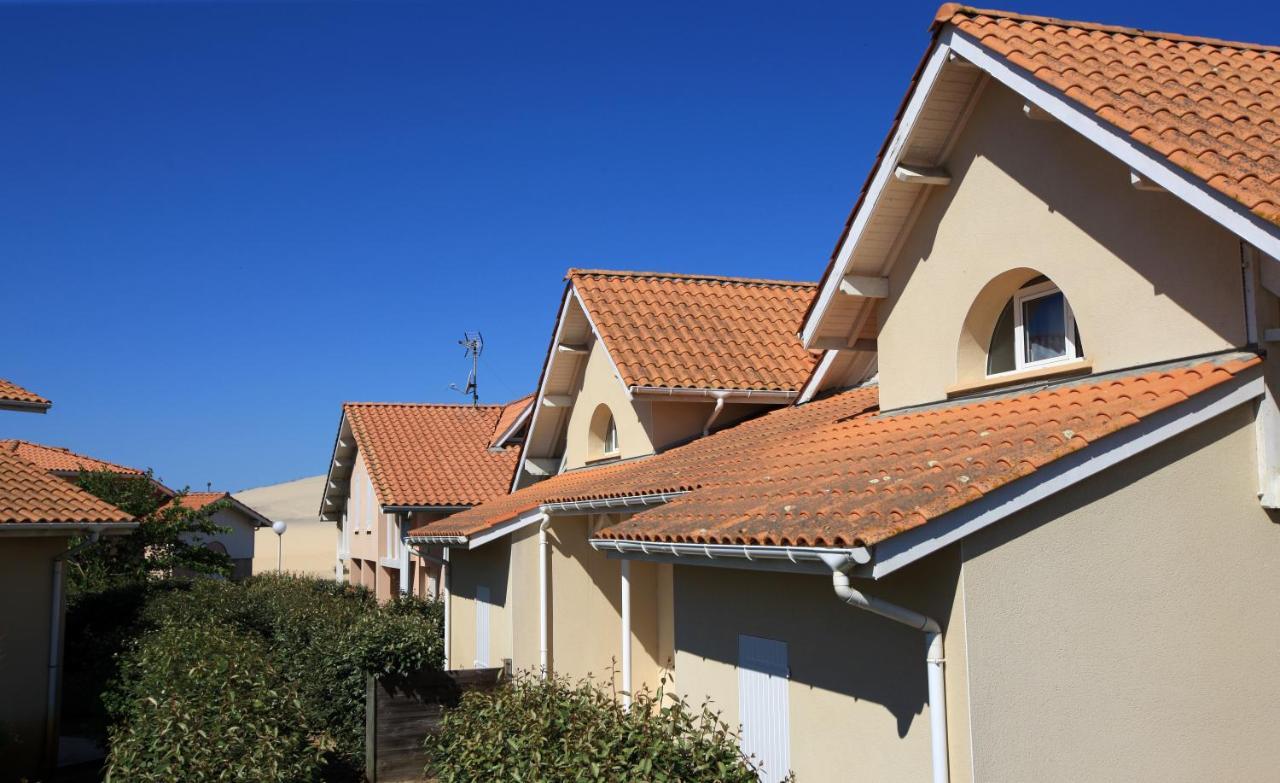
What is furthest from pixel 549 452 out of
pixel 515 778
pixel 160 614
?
pixel 515 778

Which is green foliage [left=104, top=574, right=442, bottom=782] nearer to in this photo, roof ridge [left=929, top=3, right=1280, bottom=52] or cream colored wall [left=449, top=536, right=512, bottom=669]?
cream colored wall [left=449, top=536, right=512, bottom=669]

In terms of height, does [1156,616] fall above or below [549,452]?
below

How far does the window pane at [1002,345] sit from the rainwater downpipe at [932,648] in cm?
352

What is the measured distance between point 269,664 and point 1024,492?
8597 mm

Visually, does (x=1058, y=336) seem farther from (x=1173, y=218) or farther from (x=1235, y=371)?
(x=1235, y=371)

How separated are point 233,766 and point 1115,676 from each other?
6.72 m

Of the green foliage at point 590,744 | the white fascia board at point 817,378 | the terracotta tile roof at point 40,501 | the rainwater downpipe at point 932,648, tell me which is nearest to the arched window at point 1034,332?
the rainwater downpipe at point 932,648

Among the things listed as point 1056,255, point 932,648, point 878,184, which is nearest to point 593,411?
point 878,184

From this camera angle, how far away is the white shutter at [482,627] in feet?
54.6

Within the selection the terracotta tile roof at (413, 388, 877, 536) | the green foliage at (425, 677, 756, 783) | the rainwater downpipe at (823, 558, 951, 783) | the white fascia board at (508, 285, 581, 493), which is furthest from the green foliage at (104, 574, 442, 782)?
the rainwater downpipe at (823, 558, 951, 783)

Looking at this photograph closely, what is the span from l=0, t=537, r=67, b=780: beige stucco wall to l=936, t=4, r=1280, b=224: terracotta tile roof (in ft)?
44.9

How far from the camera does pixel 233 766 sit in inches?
346

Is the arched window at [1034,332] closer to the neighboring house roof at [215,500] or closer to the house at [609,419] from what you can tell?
the house at [609,419]

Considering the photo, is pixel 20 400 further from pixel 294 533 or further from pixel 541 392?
pixel 294 533
